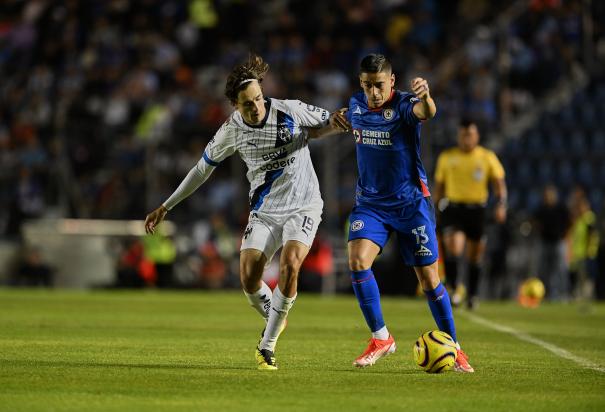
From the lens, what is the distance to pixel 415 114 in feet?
27.7

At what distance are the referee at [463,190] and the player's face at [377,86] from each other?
7247mm

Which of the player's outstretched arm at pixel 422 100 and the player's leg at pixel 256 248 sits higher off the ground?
the player's outstretched arm at pixel 422 100

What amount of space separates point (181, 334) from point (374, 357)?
149 inches

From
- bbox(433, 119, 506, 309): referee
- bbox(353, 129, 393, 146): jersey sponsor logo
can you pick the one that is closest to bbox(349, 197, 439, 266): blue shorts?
bbox(353, 129, 393, 146): jersey sponsor logo

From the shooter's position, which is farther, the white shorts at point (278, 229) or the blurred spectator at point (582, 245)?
the blurred spectator at point (582, 245)

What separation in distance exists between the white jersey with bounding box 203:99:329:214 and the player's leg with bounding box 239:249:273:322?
37cm

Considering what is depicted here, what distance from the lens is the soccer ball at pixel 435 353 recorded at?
830 cm

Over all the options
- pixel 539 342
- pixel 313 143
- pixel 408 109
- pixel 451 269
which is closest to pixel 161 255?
pixel 313 143

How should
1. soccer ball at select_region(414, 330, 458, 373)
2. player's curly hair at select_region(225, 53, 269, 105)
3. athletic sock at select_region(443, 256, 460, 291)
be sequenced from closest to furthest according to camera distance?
soccer ball at select_region(414, 330, 458, 373) → player's curly hair at select_region(225, 53, 269, 105) → athletic sock at select_region(443, 256, 460, 291)

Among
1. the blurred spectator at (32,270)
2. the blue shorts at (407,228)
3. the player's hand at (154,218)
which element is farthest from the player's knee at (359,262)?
the blurred spectator at (32,270)

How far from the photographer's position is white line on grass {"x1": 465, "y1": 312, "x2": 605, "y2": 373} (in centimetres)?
919

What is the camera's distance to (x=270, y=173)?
902 cm

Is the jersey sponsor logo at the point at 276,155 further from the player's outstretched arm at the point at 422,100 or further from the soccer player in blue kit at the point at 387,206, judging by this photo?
the player's outstretched arm at the point at 422,100

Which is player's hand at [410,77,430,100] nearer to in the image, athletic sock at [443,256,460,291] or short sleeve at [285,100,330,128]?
short sleeve at [285,100,330,128]
